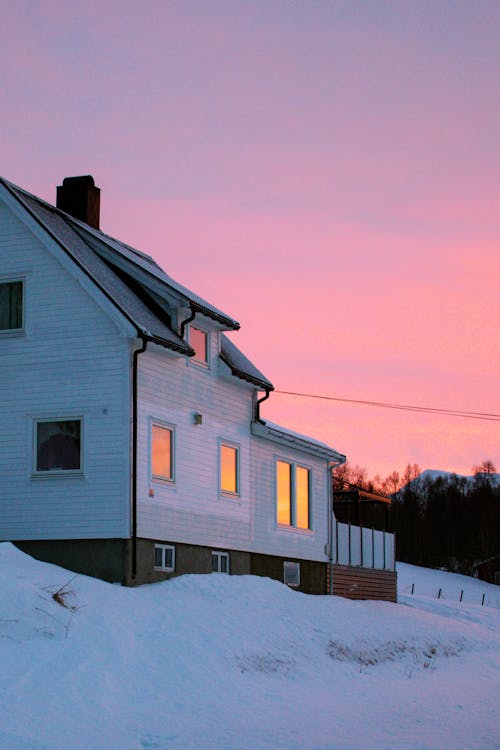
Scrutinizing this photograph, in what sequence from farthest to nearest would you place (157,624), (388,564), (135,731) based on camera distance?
(388,564) → (157,624) → (135,731)

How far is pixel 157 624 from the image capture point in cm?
1992

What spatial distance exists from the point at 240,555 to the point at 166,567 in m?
4.23

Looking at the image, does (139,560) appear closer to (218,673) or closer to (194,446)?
(194,446)

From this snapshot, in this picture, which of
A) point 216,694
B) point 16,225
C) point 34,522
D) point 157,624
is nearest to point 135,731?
point 216,694

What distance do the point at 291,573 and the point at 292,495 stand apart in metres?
2.23

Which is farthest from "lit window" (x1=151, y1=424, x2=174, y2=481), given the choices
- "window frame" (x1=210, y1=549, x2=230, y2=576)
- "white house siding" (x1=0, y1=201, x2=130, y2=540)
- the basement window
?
the basement window

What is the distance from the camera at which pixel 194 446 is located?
2686 cm

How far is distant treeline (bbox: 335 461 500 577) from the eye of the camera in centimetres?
12712

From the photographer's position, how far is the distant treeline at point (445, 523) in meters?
127

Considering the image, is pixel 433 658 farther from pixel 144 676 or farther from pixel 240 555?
pixel 144 676

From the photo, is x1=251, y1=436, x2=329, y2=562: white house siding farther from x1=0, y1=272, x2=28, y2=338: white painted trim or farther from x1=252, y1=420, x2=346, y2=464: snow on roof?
x1=0, y1=272, x2=28, y2=338: white painted trim

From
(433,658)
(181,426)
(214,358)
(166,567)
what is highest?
(214,358)

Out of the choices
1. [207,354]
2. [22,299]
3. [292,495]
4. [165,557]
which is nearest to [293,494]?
[292,495]

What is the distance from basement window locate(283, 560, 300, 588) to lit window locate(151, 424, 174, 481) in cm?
767
